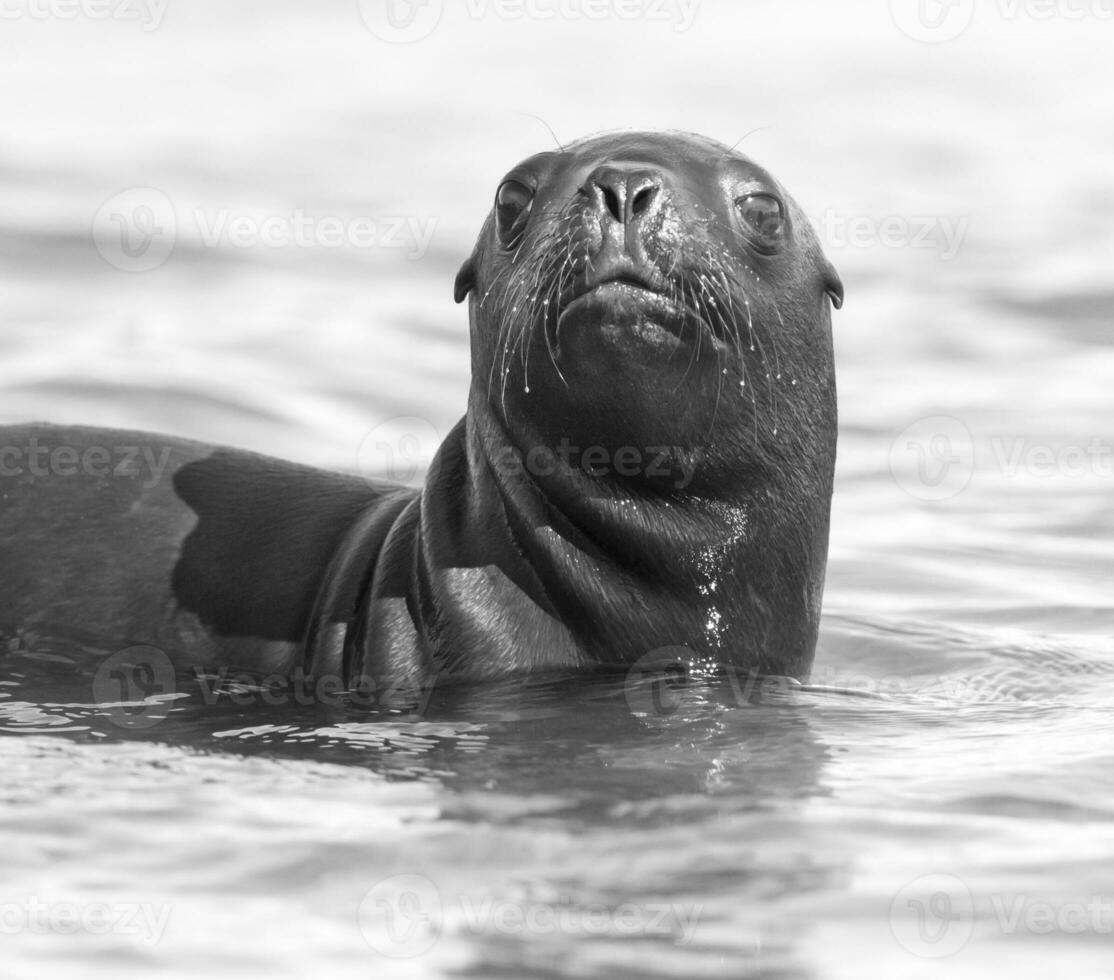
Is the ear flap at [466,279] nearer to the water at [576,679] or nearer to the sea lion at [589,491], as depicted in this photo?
the sea lion at [589,491]

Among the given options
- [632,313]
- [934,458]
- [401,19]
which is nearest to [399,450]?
[934,458]

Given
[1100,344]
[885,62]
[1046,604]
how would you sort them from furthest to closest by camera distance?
[885,62]
[1100,344]
[1046,604]

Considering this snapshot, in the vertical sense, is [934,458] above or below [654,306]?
below

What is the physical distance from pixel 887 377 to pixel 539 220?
29.9 feet

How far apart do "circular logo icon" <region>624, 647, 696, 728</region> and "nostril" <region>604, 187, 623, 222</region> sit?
164cm

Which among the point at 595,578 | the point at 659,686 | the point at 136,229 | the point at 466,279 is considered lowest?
the point at 659,686

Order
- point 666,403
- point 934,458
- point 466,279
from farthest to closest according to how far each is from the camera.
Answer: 1. point 934,458
2. point 466,279
3. point 666,403

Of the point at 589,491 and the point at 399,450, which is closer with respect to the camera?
the point at 589,491

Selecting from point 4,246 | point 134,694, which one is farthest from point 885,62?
point 134,694

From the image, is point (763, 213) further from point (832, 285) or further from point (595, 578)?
point (595, 578)

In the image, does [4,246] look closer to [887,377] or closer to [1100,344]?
[887,377]

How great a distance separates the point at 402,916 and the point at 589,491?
106 inches

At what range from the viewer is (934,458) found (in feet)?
45.8

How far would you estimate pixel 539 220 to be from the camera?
7.18m
